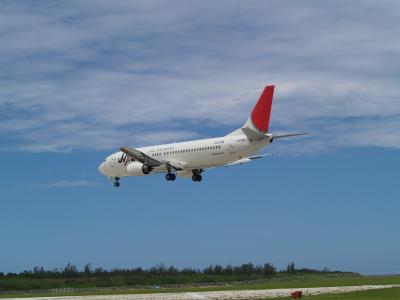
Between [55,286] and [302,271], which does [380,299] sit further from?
[302,271]

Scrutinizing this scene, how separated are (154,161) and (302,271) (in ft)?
272

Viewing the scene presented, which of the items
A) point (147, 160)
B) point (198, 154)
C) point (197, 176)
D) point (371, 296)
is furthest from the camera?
point (197, 176)

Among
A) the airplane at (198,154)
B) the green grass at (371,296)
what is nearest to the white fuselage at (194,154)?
the airplane at (198,154)

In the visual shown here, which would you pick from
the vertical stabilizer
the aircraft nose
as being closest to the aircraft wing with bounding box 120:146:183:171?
the aircraft nose

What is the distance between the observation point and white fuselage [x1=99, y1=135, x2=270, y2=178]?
242ft

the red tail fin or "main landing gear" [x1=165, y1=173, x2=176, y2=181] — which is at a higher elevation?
the red tail fin

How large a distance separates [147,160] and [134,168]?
3228 millimetres

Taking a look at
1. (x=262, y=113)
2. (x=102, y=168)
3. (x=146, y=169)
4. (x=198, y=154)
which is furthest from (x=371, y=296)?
(x=102, y=168)

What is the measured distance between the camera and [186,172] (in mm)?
83750

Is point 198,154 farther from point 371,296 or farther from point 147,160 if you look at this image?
point 371,296

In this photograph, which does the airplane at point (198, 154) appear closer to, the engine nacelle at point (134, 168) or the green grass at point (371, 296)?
the engine nacelle at point (134, 168)

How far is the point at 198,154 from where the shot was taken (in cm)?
7750

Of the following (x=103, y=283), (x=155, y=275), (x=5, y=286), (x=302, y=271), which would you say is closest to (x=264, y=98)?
(x=103, y=283)

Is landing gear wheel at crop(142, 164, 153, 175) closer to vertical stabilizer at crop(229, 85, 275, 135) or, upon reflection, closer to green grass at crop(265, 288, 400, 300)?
vertical stabilizer at crop(229, 85, 275, 135)
